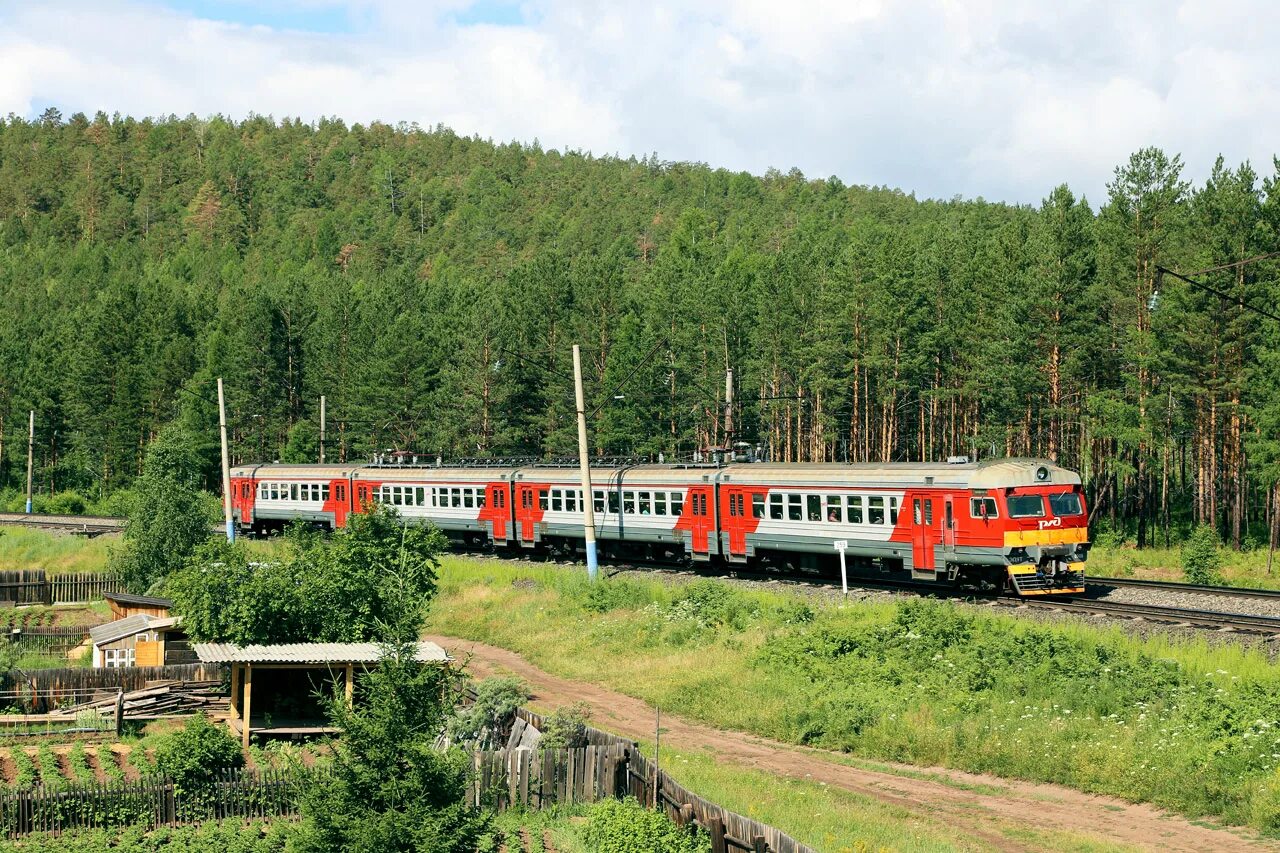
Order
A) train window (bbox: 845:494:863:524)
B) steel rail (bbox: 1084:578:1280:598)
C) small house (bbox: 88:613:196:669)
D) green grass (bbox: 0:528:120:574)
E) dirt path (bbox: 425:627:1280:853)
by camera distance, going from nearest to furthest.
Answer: dirt path (bbox: 425:627:1280:853)
steel rail (bbox: 1084:578:1280:598)
small house (bbox: 88:613:196:669)
train window (bbox: 845:494:863:524)
green grass (bbox: 0:528:120:574)

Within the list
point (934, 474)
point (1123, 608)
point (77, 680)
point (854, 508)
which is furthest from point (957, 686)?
point (77, 680)

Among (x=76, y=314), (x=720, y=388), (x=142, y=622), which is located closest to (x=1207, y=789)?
(x=142, y=622)

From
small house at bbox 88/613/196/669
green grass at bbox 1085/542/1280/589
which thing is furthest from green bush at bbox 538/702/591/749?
green grass at bbox 1085/542/1280/589

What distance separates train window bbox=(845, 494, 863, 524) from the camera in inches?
1422

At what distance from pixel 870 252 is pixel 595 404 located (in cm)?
2061

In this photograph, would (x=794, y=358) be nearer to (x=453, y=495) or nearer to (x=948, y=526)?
(x=453, y=495)

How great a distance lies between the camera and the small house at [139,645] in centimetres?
3294

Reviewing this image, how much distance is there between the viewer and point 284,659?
26312mm

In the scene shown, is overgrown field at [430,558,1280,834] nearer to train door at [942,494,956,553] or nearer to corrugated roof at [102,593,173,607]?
train door at [942,494,956,553]

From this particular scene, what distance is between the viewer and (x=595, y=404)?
8119 cm

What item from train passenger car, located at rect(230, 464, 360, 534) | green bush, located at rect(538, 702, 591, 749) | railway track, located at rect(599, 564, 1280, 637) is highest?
train passenger car, located at rect(230, 464, 360, 534)

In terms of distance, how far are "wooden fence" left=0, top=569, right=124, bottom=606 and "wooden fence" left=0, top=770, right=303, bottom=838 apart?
29821 mm

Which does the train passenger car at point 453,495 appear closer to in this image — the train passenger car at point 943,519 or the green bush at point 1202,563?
the train passenger car at point 943,519

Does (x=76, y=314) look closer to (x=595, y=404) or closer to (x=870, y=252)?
(x=595, y=404)
